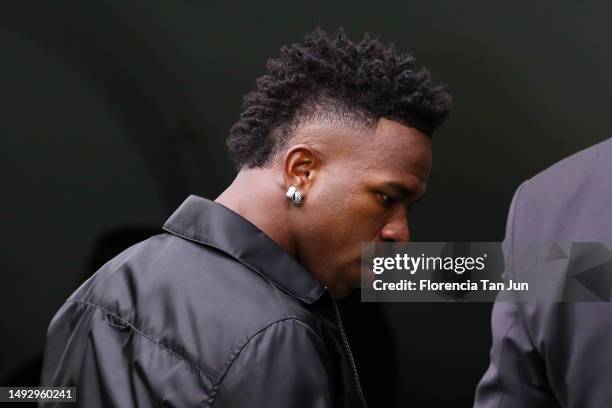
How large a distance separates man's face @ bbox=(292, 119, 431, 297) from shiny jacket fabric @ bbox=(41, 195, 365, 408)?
0.37 ft

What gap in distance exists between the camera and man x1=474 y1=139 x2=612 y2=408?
1.19m

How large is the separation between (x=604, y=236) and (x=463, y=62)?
1.32 m

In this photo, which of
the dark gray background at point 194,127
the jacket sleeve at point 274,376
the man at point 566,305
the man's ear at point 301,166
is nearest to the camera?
the man at point 566,305

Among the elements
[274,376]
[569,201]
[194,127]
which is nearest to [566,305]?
[569,201]

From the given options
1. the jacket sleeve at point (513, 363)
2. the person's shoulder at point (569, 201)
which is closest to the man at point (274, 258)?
the jacket sleeve at point (513, 363)

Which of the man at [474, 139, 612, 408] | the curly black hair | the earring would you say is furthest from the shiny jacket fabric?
the man at [474, 139, 612, 408]

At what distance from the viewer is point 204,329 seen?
4.49 feet

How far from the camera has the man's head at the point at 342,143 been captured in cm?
162

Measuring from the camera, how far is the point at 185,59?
97.9 inches

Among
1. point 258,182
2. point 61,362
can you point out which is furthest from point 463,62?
point 61,362

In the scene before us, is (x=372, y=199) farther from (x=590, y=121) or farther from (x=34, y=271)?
(x=34, y=271)

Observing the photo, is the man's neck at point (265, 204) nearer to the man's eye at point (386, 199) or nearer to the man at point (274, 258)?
the man at point (274, 258)

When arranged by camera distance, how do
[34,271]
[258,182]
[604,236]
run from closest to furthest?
[604,236] → [258,182] → [34,271]

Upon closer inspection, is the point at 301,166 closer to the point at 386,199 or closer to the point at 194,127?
the point at 386,199
